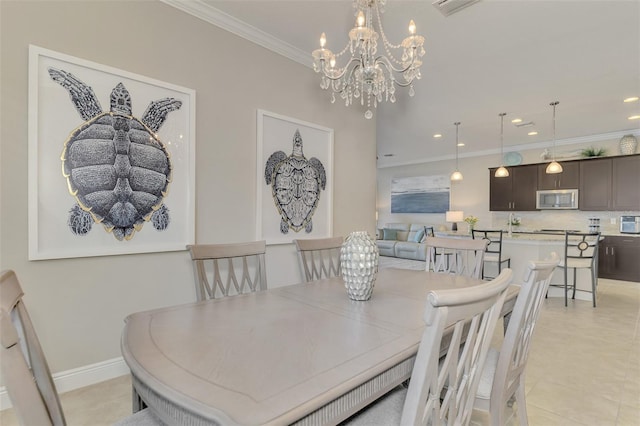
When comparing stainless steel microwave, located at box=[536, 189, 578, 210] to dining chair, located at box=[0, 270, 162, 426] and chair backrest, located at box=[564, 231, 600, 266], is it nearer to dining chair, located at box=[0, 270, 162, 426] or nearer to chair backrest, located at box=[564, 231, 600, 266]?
chair backrest, located at box=[564, 231, 600, 266]

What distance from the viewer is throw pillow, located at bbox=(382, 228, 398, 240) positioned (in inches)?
332

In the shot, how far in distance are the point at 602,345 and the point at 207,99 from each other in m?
4.08

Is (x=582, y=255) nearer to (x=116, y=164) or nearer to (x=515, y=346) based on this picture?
(x=515, y=346)

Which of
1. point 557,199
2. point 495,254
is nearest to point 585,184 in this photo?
point 557,199

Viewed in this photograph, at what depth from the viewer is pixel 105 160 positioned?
2.07 metres

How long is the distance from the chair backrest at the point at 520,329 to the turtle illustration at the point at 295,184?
7.03 feet

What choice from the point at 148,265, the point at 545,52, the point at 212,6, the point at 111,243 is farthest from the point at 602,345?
the point at 212,6

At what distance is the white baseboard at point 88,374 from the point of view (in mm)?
1948

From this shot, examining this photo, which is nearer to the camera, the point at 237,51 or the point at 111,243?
the point at 111,243

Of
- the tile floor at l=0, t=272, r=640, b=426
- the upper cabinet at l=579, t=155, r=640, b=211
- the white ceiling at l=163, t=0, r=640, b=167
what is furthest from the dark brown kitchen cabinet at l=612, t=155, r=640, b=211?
the tile floor at l=0, t=272, r=640, b=426

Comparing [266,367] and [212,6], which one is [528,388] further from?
[212,6]

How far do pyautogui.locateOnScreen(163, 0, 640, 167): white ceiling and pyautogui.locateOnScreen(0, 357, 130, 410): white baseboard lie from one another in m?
2.58

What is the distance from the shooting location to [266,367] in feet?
→ 2.81

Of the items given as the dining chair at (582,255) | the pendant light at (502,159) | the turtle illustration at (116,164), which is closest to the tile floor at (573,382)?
the dining chair at (582,255)
